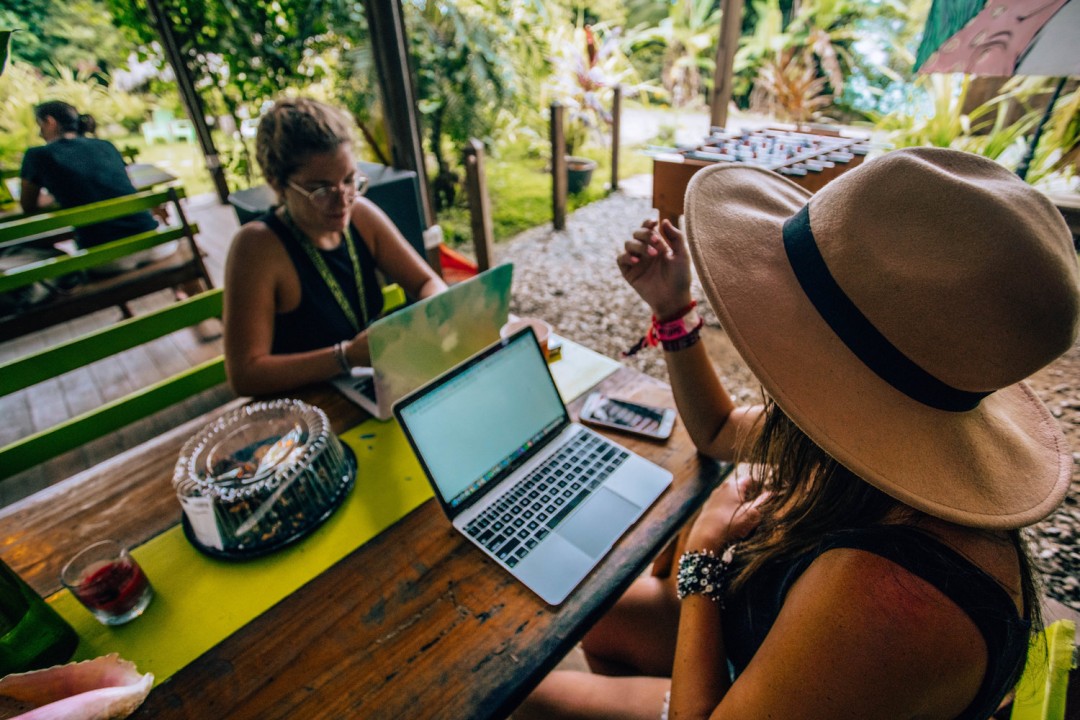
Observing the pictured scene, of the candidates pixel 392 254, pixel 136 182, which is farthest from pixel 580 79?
pixel 392 254

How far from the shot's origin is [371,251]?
221cm

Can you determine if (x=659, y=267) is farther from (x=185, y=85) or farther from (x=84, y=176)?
(x=185, y=85)

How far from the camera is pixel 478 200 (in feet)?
13.8

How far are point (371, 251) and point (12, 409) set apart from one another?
10.3ft

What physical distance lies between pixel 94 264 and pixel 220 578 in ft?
7.16

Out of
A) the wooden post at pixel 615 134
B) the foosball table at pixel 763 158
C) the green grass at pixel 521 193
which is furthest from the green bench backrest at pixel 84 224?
the wooden post at pixel 615 134

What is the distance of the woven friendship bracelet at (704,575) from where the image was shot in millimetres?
1084

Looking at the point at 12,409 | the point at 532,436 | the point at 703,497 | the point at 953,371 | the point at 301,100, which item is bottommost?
the point at 12,409

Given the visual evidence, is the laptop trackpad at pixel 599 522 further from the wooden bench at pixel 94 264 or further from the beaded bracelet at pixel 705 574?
the wooden bench at pixel 94 264

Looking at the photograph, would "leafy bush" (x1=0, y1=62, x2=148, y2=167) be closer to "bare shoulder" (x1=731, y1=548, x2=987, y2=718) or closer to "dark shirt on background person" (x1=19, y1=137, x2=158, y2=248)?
"dark shirt on background person" (x1=19, y1=137, x2=158, y2=248)

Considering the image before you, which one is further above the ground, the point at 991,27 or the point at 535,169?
the point at 991,27

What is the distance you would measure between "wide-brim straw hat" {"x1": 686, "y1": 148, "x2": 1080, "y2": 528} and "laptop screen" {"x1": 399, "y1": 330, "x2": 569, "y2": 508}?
55 cm

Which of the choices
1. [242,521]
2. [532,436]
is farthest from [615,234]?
[242,521]

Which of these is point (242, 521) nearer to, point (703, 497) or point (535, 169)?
point (703, 497)
